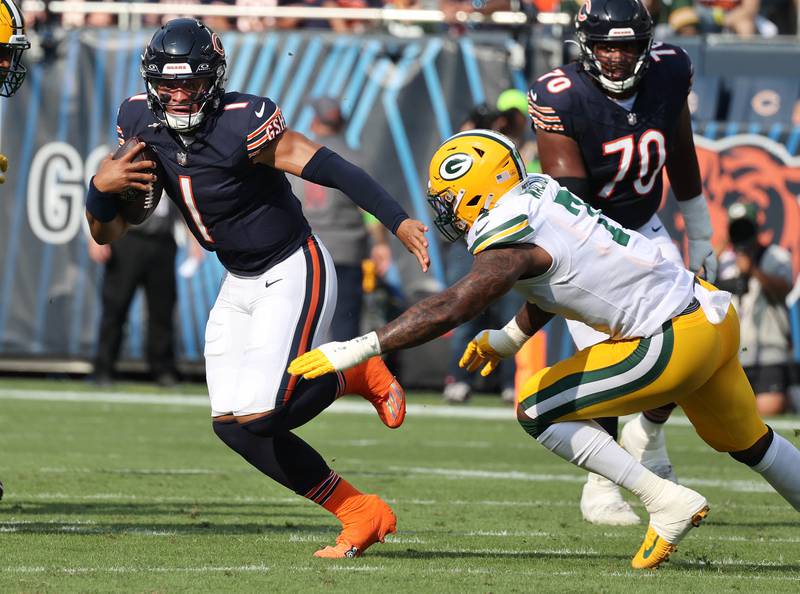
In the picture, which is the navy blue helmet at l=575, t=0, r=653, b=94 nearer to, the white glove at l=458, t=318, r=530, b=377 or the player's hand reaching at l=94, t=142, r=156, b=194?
the white glove at l=458, t=318, r=530, b=377

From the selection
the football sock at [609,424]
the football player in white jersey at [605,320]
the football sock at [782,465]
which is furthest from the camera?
the football sock at [609,424]

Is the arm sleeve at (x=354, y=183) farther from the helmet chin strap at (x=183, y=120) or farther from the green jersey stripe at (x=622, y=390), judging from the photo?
the green jersey stripe at (x=622, y=390)

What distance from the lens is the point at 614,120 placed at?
5941mm

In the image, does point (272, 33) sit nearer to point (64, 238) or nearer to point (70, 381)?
point (64, 238)

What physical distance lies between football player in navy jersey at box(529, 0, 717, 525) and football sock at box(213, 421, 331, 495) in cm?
130

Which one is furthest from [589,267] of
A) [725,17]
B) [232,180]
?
[725,17]

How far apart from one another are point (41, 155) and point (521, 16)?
420 cm

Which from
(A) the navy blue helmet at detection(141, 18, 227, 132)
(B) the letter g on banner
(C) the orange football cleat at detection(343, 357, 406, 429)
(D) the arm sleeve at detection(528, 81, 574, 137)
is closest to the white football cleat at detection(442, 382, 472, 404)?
(B) the letter g on banner

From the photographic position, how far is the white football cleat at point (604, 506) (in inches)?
241

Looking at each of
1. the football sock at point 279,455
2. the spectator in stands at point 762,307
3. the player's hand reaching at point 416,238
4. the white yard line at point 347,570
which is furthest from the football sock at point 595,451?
the spectator in stands at point 762,307

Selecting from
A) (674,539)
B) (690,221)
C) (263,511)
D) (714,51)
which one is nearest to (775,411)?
(714,51)

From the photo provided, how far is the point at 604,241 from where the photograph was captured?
4809mm

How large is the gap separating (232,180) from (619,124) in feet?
5.38

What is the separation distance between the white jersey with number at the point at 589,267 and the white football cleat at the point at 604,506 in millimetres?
1415
